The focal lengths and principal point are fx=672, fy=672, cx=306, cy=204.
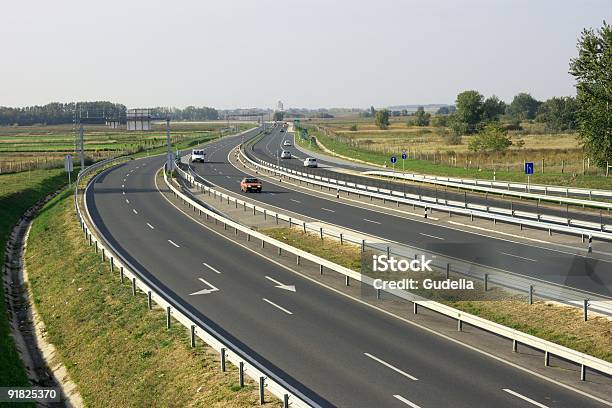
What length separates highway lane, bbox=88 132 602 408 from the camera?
15.5 metres

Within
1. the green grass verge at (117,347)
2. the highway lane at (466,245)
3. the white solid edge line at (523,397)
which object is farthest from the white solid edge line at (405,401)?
the highway lane at (466,245)

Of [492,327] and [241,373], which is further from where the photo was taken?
[492,327]

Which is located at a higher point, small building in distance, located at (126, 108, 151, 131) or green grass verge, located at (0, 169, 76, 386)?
small building in distance, located at (126, 108, 151, 131)

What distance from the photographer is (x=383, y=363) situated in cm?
1775

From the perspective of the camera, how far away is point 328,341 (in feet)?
65.1

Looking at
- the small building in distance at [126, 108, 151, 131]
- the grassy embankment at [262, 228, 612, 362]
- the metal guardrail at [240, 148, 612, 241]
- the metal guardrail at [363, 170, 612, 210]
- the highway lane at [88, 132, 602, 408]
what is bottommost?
the highway lane at [88, 132, 602, 408]

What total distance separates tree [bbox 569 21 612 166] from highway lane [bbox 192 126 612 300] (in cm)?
1875

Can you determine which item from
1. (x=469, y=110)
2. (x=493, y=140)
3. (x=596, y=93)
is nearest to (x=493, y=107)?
(x=469, y=110)

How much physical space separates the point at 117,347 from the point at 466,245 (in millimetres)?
18288

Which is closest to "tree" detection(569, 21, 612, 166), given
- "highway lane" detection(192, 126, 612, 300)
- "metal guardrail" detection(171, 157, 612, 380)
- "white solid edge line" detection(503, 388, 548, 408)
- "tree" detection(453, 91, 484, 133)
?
"highway lane" detection(192, 126, 612, 300)

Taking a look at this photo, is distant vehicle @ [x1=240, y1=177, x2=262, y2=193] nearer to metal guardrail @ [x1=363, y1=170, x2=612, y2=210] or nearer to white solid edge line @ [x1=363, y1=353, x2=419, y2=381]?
metal guardrail @ [x1=363, y1=170, x2=612, y2=210]

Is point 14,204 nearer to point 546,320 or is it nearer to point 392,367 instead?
point 392,367

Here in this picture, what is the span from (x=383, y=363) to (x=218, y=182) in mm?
53442

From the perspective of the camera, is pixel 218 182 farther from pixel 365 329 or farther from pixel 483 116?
pixel 483 116
